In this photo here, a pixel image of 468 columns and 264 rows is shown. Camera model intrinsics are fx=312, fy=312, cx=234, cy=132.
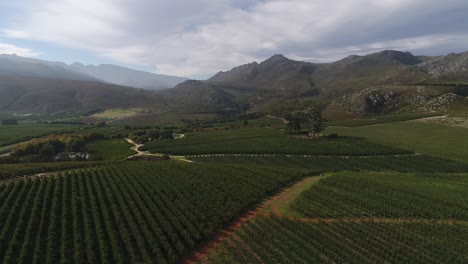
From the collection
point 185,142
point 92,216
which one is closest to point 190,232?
point 92,216

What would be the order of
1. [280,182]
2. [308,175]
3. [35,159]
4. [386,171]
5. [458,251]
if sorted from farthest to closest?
[35,159], [386,171], [308,175], [280,182], [458,251]

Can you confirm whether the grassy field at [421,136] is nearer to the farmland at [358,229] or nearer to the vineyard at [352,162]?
the vineyard at [352,162]

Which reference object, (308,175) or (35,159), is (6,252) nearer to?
(308,175)

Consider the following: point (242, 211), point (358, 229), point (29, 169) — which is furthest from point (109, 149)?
point (358, 229)

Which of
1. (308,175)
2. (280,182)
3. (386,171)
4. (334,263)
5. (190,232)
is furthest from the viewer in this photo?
(386,171)

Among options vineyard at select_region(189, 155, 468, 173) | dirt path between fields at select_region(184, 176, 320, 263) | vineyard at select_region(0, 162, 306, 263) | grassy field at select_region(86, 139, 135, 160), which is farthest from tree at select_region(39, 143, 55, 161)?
dirt path between fields at select_region(184, 176, 320, 263)

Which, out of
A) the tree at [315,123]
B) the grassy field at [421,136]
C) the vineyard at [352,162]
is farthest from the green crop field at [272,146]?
the grassy field at [421,136]

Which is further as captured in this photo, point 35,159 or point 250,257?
point 35,159

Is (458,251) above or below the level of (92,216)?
below
